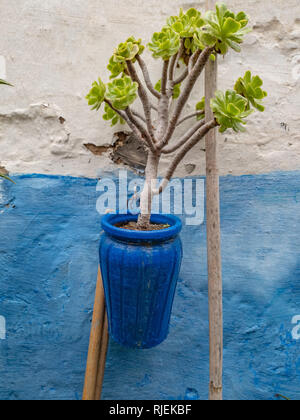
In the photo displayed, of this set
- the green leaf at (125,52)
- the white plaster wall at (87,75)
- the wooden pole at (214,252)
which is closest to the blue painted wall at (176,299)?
the white plaster wall at (87,75)

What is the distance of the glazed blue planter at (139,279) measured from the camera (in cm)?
78

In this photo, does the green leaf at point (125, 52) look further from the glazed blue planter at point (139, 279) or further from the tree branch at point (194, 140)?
the glazed blue planter at point (139, 279)

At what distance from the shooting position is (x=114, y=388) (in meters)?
1.12

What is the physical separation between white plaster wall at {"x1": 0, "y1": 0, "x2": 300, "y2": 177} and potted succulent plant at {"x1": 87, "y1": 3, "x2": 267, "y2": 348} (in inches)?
7.5

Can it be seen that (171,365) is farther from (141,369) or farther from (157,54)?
(157,54)

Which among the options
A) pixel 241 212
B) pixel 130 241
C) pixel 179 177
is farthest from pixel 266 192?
pixel 130 241

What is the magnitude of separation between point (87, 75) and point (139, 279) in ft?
2.34

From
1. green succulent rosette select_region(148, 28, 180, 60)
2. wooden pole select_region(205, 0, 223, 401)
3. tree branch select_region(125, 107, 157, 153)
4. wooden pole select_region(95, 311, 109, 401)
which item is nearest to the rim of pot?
wooden pole select_region(205, 0, 223, 401)

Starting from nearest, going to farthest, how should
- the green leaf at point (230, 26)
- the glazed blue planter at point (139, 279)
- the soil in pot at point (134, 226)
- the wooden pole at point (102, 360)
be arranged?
the green leaf at point (230, 26) → the glazed blue planter at point (139, 279) → the soil in pot at point (134, 226) → the wooden pole at point (102, 360)

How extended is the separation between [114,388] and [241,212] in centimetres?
79

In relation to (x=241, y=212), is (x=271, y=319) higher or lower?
lower

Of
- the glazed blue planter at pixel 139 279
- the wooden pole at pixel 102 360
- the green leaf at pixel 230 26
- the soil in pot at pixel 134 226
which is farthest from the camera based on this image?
the wooden pole at pixel 102 360

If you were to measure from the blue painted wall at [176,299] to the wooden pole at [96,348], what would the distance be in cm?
11

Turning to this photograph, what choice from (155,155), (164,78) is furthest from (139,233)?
(164,78)
